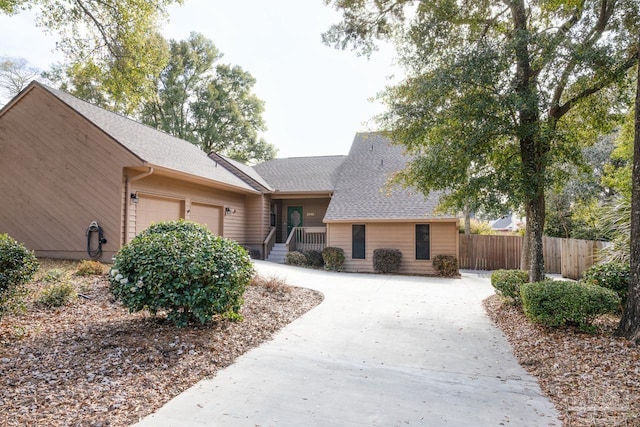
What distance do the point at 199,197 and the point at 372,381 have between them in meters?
10.7

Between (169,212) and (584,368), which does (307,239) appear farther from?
(584,368)

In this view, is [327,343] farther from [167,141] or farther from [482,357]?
[167,141]

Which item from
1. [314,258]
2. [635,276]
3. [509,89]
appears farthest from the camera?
[314,258]

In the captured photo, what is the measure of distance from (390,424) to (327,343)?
7.32 feet

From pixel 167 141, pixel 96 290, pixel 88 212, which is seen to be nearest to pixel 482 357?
pixel 96 290

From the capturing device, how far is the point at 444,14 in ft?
25.5

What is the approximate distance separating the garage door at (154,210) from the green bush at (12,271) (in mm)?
6171

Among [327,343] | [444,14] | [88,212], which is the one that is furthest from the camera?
[88,212]

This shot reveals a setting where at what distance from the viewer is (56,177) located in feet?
34.7

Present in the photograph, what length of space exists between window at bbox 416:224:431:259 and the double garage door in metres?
7.61

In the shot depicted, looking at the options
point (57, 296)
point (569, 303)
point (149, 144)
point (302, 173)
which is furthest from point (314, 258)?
point (569, 303)

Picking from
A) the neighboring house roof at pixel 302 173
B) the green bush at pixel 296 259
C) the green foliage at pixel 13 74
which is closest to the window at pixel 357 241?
the green bush at pixel 296 259

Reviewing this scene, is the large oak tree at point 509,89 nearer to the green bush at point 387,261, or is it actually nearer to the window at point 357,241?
the green bush at point 387,261

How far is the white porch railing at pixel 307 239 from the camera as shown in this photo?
1585 cm
